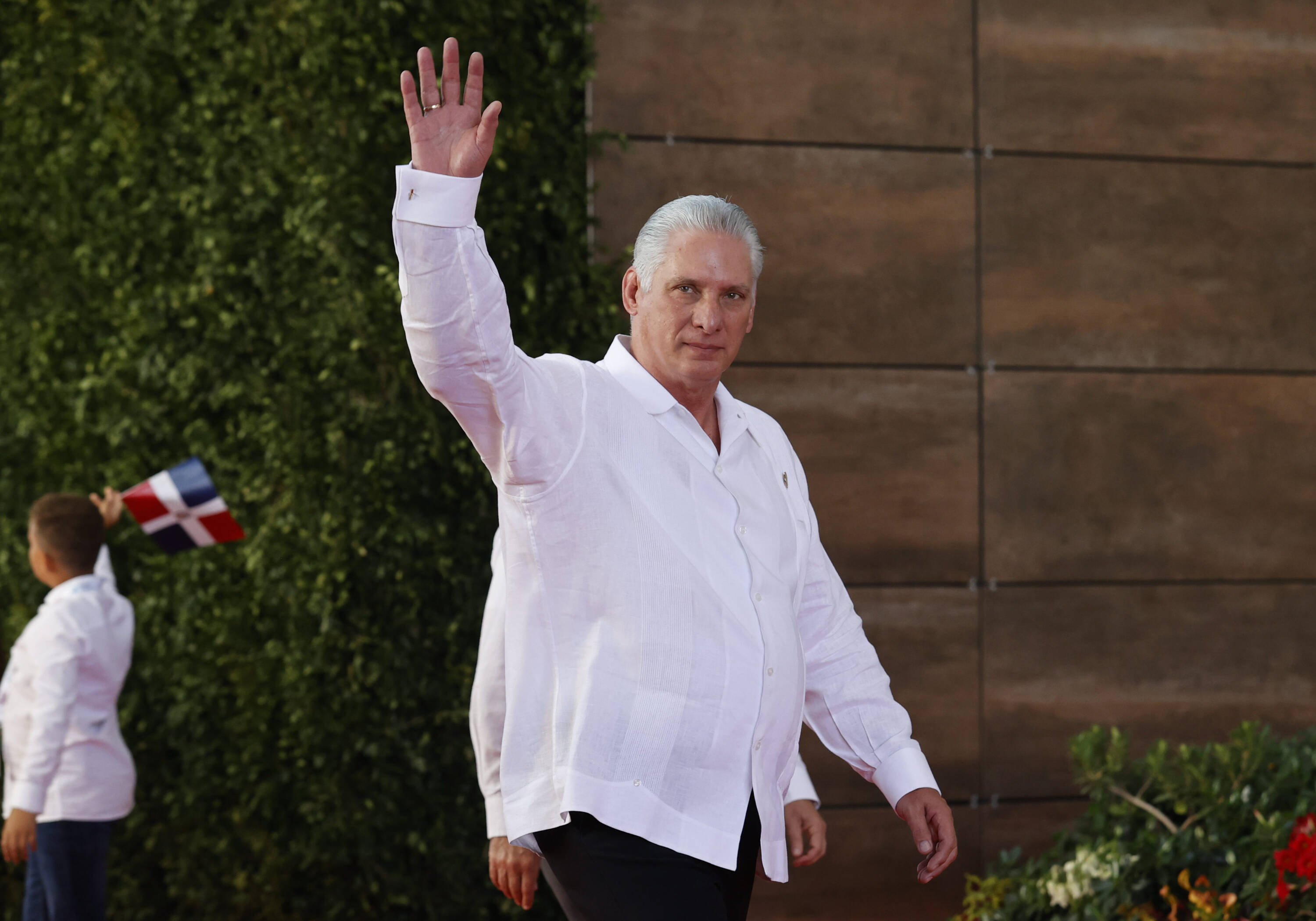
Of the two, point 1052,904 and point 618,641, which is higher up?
point 618,641

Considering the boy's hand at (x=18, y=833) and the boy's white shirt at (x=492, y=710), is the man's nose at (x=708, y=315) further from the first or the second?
the boy's hand at (x=18, y=833)

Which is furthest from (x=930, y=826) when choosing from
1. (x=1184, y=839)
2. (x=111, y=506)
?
(x=111, y=506)

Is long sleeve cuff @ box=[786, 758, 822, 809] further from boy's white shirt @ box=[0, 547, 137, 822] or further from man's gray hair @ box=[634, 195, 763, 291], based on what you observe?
boy's white shirt @ box=[0, 547, 137, 822]

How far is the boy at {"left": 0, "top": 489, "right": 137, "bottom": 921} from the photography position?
148 inches

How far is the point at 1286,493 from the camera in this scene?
510cm

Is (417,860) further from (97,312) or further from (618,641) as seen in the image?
(618,641)

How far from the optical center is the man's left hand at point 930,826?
7.16 feet

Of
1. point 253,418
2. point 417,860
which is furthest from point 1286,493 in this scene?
point 253,418

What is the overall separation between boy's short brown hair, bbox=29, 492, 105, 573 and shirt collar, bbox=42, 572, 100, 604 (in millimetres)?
44

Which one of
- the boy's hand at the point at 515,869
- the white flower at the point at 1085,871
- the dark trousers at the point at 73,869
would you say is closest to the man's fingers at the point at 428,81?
the boy's hand at the point at 515,869

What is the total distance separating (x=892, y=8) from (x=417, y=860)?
347 centimetres

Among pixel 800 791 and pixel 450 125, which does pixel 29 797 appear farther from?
pixel 450 125

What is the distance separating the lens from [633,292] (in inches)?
87.6

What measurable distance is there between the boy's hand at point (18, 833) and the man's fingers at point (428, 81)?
9.31 ft
